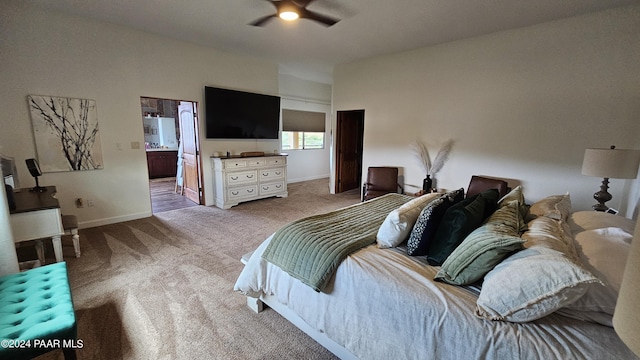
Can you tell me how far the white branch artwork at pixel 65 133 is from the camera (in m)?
3.35

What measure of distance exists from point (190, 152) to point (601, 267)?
5.64m

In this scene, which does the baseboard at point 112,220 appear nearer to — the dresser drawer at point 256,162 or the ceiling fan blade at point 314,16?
the dresser drawer at point 256,162

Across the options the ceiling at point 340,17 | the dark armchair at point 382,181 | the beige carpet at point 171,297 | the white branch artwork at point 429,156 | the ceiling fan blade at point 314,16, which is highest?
the ceiling at point 340,17

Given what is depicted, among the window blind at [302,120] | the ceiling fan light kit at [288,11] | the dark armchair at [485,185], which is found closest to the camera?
the ceiling fan light kit at [288,11]

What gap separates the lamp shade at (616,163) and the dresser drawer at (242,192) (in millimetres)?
4774

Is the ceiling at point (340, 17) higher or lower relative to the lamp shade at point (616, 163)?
higher

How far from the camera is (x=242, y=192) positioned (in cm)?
509

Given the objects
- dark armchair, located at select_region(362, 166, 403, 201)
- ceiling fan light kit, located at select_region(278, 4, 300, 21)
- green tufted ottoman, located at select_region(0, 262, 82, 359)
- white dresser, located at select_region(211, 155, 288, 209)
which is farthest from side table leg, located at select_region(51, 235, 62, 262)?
dark armchair, located at select_region(362, 166, 403, 201)

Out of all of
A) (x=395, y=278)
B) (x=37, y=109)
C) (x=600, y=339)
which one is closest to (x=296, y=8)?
(x=395, y=278)

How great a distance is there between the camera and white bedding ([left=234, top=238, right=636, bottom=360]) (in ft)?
3.39

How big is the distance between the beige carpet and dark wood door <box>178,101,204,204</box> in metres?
1.21

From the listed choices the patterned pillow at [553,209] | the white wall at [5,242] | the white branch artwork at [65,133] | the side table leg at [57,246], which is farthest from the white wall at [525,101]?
the white wall at [5,242]

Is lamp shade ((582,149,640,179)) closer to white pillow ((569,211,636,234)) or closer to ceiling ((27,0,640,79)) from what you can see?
white pillow ((569,211,636,234))

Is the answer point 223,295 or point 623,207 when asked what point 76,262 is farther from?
point 623,207
